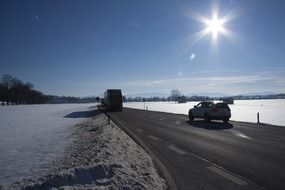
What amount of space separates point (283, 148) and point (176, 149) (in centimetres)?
400

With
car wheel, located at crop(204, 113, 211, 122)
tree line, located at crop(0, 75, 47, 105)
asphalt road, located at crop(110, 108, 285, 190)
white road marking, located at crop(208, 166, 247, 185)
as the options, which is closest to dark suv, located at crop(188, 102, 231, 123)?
car wheel, located at crop(204, 113, 211, 122)

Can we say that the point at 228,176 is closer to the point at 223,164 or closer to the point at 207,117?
the point at 223,164

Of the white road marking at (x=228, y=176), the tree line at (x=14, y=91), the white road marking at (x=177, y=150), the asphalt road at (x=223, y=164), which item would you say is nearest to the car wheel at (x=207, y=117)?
the asphalt road at (x=223, y=164)

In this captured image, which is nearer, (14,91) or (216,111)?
(216,111)

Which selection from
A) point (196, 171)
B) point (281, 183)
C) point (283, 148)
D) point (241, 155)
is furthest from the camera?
point (283, 148)

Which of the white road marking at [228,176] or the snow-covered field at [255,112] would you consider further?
the snow-covered field at [255,112]

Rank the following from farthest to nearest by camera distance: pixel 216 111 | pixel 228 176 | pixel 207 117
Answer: pixel 207 117 → pixel 216 111 → pixel 228 176

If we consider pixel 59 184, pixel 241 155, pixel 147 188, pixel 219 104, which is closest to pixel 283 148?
pixel 241 155

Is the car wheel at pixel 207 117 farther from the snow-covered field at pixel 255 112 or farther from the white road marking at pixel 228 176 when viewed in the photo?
the white road marking at pixel 228 176

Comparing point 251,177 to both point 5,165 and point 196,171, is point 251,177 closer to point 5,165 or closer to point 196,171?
point 196,171

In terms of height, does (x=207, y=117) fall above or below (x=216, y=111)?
below

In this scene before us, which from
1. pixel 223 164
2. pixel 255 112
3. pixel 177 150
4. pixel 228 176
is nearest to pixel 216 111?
pixel 177 150

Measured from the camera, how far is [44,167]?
6977 millimetres

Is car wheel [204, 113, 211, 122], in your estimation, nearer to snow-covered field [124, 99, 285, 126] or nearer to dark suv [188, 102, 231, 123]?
dark suv [188, 102, 231, 123]
